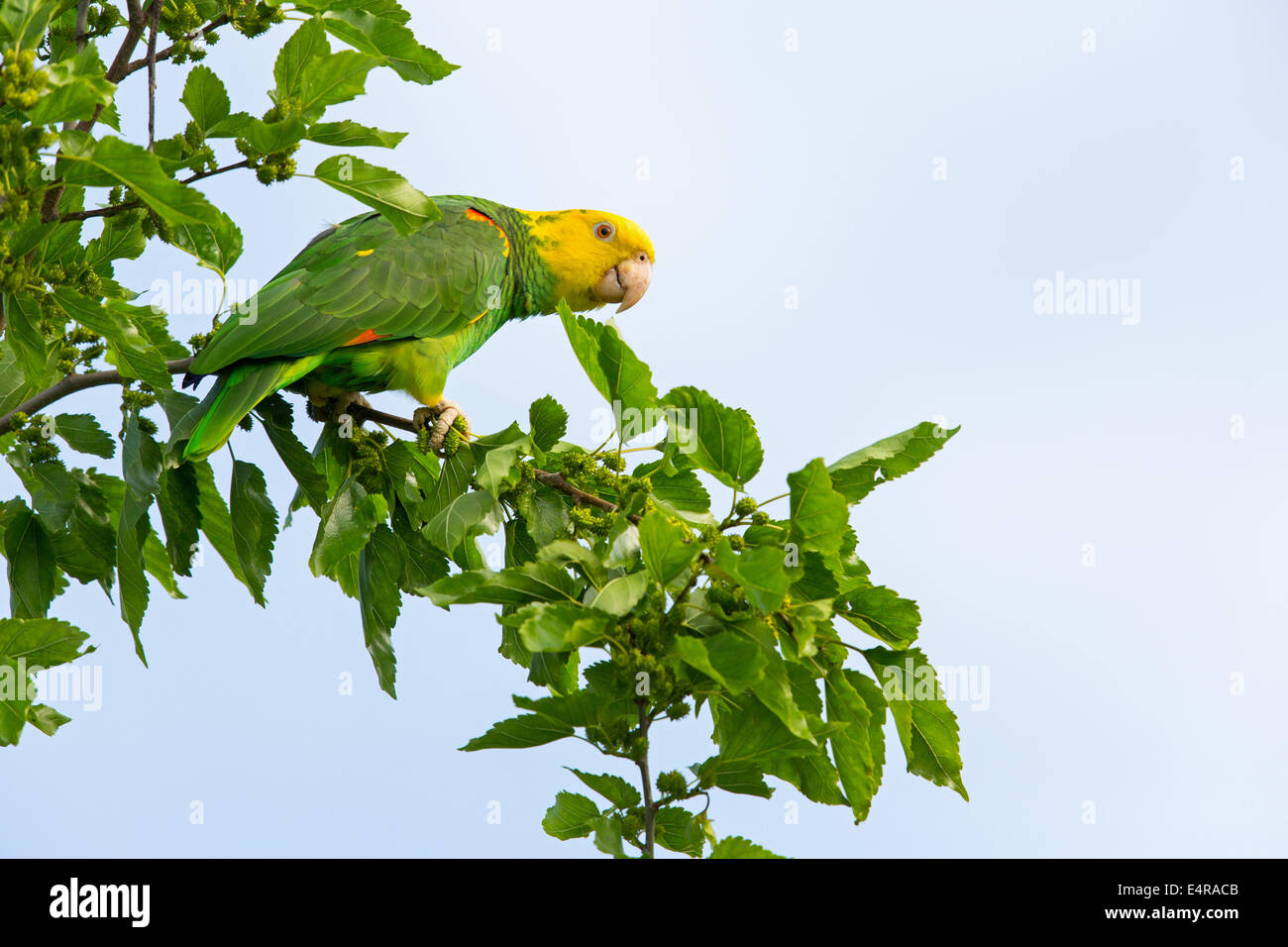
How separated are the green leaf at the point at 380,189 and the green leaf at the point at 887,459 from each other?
4.47 feet

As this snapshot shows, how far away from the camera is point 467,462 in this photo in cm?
343

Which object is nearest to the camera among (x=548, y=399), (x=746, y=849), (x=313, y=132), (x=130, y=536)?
(x=746, y=849)

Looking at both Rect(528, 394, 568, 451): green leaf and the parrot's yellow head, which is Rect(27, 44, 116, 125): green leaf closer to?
Rect(528, 394, 568, 451): green leaf

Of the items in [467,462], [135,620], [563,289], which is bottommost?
[135,620]

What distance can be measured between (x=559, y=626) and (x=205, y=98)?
183 centimetres

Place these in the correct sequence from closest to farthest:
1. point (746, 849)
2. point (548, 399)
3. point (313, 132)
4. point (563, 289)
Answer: point (746, 849), point (313, 132), point (548, 399), point (563, 289)

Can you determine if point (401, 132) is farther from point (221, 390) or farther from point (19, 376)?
point (19, 376)

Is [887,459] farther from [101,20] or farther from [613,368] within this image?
[101,20]

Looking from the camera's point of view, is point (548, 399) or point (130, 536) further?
point (130, 536)

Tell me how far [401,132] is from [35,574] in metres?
2.27

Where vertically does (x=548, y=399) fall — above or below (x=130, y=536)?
above

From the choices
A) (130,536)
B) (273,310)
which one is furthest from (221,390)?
(130,536)

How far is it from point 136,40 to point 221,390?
1211 mm

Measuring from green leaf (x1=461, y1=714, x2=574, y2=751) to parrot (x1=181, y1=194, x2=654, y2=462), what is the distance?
1346 millimetres
